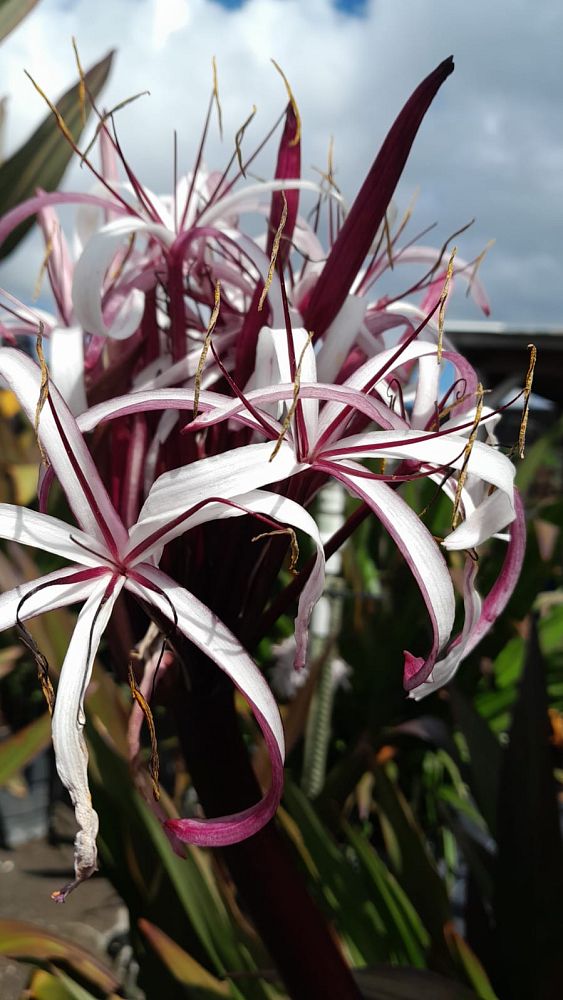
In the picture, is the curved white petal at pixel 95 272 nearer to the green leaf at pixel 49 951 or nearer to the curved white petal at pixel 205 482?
the curved white petal at pixel 205 482

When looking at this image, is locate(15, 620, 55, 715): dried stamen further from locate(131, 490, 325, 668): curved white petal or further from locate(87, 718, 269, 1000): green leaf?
locate(87, 718, 269, 1000): green leaf

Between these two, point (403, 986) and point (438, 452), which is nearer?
point (438, 452)

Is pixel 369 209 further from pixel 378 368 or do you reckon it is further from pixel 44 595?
pixel 44 595

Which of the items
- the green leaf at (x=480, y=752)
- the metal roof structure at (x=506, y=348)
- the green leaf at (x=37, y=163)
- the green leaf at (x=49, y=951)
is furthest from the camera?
the metal roof structure at (x=506, y=348)

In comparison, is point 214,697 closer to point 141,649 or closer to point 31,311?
point 141,649

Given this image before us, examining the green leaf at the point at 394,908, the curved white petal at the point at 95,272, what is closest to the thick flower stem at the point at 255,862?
the curved white petal at the point at 95,272

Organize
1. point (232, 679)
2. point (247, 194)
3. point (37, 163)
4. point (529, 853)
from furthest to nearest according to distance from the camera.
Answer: point (37, 163)
point (529, 853)
point (247, 194)
point (232, 679)

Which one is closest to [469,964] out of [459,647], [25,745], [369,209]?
[459,647]
